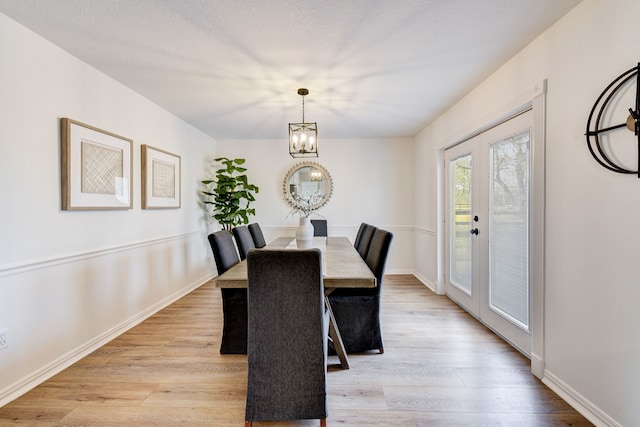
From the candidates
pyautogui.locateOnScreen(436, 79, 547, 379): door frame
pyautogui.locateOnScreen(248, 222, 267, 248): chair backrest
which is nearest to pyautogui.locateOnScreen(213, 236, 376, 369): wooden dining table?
pyautogui.locateOnScreen(248, 222, 267, 248): chair backrest

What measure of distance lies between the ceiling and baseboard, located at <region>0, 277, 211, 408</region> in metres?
2.26

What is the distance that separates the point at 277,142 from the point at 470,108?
2.99 meters

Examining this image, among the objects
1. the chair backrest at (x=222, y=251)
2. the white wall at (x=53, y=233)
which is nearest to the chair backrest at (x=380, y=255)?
the chair backrest at (x=222, y=251)

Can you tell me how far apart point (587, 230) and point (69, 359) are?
3.53 m

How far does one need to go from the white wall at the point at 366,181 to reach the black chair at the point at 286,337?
3.48 metres

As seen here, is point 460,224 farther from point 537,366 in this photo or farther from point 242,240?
point 242,240

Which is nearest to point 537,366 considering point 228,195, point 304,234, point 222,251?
point 304,234

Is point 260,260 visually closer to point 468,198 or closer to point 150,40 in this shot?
point 150,40

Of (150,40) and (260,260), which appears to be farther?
(150,40)

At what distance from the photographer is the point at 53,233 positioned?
2.10m

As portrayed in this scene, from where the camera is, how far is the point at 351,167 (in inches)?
195

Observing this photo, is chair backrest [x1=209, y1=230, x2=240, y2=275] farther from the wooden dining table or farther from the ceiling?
the ceiling

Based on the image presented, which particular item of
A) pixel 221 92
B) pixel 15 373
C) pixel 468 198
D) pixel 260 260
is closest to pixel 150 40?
pixel 221 92

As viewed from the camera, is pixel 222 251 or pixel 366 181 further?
pixel 366 181
